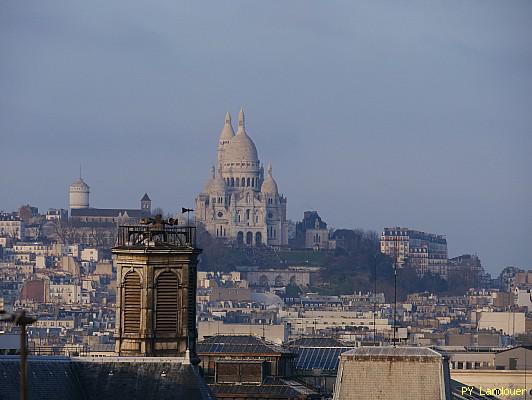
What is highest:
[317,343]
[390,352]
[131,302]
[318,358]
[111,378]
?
[317,343]

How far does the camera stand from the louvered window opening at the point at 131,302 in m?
37.8

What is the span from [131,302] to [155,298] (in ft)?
1.53

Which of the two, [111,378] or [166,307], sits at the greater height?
[166,307]

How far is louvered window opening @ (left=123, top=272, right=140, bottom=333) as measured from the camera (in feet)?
124

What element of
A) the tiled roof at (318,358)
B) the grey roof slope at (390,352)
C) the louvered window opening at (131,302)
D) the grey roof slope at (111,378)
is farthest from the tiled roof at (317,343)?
the grey roof slope at (390,352)

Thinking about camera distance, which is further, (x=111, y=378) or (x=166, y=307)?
(x=166, y=307)

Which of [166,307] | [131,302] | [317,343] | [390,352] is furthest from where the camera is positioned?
[317,343]

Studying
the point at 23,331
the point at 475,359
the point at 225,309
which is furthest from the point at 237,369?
the point at 225,309

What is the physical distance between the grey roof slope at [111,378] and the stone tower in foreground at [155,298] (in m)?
1.61

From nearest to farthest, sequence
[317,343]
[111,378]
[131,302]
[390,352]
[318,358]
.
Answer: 1. [390,352]
2. [111,378]
3. [131,302]
4. [318,358]
5. [317,343]

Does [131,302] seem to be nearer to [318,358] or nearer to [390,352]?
[390,352]

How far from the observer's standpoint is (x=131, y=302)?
3806cm

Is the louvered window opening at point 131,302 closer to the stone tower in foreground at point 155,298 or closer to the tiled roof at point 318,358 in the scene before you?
the stone tower in foreground at point 155,298

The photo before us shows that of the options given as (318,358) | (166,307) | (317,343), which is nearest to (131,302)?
(166,307)
